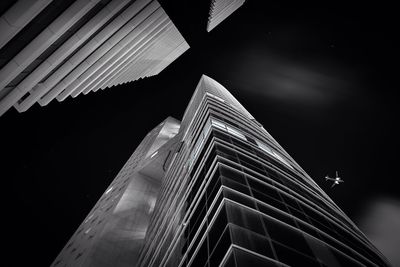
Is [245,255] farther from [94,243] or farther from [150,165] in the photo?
[150,165]

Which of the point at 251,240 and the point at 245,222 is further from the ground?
the point at 245,222

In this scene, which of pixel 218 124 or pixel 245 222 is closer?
pixel 245 222

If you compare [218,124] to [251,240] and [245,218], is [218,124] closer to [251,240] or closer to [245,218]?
[245,218]

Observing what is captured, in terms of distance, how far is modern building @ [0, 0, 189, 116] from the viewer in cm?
1299

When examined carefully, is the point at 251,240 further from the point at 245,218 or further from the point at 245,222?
the point at 245,218

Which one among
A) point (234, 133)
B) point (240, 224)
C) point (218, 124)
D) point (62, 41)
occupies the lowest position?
point (240, 224)

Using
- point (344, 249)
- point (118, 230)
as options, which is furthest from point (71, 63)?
point (344, 249)

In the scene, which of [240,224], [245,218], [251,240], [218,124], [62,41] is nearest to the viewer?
[251,240]

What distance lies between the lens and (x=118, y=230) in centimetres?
3162

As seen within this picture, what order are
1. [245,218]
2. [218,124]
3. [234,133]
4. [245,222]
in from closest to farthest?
[245,222] < [245,218] < [234,133] < [218,124]

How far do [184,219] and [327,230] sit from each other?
934 cm

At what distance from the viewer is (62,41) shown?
17.5 meters

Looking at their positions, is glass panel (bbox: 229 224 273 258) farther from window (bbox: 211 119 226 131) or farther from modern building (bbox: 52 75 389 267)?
window (bbox: 211 119 226 131)

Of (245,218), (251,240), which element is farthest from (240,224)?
(251,240)
